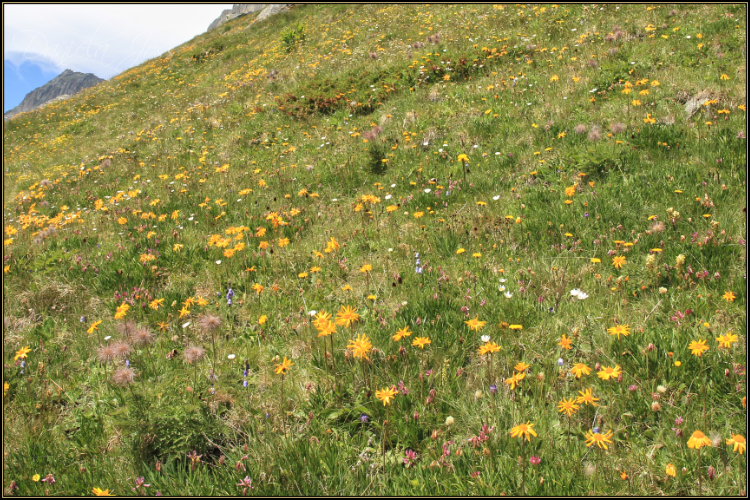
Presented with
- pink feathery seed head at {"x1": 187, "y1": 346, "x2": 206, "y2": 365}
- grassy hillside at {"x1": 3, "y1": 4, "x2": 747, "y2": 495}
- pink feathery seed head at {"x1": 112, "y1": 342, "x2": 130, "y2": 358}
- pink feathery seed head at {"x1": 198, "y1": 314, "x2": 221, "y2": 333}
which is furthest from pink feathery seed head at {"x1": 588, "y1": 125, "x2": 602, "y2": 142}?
pink feathery seed head at {"x1": 112, "y1": 342, "x2": 130, "y2": 358}

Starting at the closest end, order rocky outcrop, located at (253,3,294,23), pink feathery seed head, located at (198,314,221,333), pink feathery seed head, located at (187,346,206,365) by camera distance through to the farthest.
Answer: pink feathery seed head, located at (187,346,206,365) → pink feathery seed head, located at (198,314,221,333) → rocky outcrop, located at (253,3,294,23)

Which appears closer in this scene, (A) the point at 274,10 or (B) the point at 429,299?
(B) the point at 429,299

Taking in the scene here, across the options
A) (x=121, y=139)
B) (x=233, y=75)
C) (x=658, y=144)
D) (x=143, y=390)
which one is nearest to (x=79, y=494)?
(x=143, y=390)

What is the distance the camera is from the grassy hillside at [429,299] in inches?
90.2

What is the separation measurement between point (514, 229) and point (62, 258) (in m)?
5.72

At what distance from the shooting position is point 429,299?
11.2 feet

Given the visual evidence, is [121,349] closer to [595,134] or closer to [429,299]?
[429,299]

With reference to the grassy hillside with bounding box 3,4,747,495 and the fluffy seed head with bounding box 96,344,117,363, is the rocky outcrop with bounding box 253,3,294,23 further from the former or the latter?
the fluffy seed head with bounding box 96,344,117,363

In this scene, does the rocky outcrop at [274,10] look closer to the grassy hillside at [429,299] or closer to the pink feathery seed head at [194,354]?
the grassy hillside at [429,299]

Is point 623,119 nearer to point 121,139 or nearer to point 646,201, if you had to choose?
point 646,201

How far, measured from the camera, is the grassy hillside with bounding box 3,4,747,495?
229 cm

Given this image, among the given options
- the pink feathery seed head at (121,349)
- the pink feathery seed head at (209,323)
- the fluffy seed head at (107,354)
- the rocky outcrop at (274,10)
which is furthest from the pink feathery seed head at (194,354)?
the rocky outcrop at (274,10)

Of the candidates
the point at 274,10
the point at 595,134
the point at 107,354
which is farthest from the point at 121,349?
the point at 274,10

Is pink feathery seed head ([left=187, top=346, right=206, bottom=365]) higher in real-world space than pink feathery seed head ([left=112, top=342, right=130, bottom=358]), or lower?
lower
